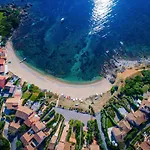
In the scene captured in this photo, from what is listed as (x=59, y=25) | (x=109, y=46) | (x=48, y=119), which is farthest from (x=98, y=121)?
(x=59, y=25)

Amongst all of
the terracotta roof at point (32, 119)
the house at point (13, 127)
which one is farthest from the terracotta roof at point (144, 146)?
the house at point (13, 127)

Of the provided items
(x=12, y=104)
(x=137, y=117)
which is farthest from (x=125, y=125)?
(x=12, y=104)

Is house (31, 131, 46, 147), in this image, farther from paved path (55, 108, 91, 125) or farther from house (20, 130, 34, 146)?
paved path (55, 108, 91, 125)

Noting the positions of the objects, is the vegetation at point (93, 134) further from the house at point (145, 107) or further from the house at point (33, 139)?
the house at point (145, 107)

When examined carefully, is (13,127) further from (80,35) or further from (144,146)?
(80,35)

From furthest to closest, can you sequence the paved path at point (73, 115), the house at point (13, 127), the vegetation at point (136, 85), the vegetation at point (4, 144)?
the vegetation at point (136, 85) < the paved path at point (73, 115) < the house at point (13, 127) < the vegetation at point (4, 144)
